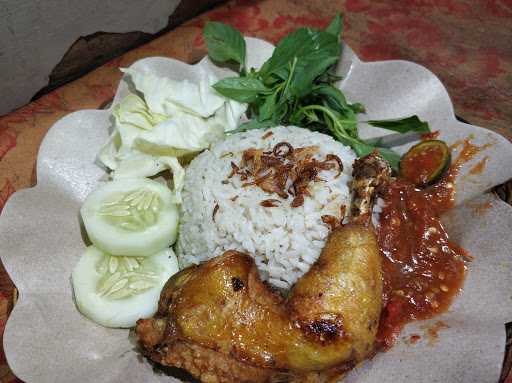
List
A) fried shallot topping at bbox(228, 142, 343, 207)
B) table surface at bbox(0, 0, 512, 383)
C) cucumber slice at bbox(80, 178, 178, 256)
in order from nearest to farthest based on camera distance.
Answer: cucumber slice at bbox(80, 178, 178, 256), fried shallot topping at bbox(228, 142, 343, 207), table surface at bbox(0, 0, 512, 383)

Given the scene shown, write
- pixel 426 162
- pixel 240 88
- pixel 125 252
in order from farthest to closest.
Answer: pixel 240 88, pixel 426 162, pixel 125 252

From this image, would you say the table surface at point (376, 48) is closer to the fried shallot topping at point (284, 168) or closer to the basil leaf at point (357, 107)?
the basil leaf at point (357, 107)

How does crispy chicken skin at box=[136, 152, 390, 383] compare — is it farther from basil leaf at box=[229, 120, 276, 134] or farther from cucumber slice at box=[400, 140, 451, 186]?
basil leaf at box=[229, 120, 276, 134]

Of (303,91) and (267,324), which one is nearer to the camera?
(267,324)

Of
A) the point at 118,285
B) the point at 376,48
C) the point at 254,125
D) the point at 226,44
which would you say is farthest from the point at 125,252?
the point at 376,48

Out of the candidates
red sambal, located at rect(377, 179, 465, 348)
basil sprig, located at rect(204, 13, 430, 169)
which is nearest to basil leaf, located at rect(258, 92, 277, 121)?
basil sprig, located at rect(204, 13, 430, 169)

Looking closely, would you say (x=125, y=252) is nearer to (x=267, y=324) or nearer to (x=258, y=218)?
(x=258, y=218)

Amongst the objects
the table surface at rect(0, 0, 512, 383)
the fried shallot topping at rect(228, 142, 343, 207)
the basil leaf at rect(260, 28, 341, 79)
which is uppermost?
the basil leaf at rect(260, 28, 341, 79)

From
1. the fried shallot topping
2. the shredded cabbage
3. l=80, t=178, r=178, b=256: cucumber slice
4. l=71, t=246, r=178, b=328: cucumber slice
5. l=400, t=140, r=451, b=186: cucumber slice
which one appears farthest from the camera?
the shredded cabbage

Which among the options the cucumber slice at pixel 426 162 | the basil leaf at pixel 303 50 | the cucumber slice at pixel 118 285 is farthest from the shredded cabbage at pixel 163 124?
the cucumber slice at pixel 426 162
